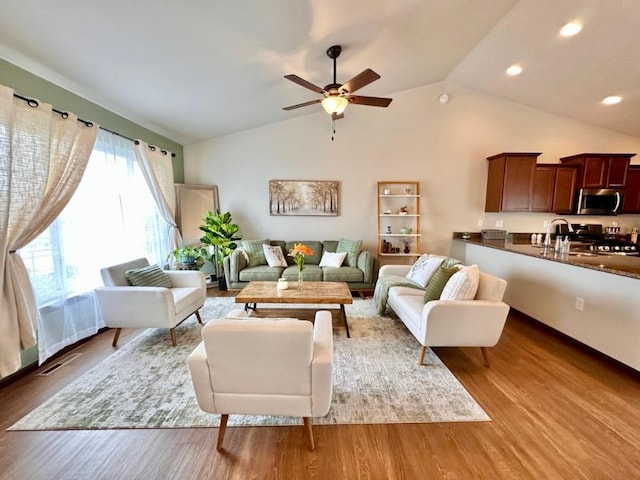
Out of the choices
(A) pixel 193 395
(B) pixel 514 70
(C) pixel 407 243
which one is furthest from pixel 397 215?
(A) pixel 193 395

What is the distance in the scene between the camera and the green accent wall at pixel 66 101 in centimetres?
212

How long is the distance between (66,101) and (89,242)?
4.61ft

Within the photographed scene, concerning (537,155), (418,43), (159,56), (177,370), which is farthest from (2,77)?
(537,155)

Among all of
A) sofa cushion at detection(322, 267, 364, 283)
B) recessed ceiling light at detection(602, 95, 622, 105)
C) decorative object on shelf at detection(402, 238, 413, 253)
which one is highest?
recessed ceiling light at detection(602, 95, 622, 105)

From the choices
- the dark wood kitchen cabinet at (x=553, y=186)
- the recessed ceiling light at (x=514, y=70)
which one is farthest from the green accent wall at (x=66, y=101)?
the dark wood kitchen cabinet at (x=553, y=186)

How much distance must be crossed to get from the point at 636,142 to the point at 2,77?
8156 millimetres

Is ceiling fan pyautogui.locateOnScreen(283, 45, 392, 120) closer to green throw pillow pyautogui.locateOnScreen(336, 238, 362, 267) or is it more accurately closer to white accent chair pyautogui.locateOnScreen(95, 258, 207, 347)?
green throw pillow pyautogui.locateOnScreen(336, 238, 362, 267)

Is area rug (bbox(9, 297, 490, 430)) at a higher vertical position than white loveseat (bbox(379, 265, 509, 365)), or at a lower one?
lower

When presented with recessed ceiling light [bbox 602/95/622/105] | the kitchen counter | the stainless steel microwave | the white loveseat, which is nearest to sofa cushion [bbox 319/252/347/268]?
the white loveseat

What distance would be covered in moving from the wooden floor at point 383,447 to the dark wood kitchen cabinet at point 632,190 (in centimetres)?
386

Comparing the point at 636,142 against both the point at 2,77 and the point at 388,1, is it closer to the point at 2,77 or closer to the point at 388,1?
the point at 388,1

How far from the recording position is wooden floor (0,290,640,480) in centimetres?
142

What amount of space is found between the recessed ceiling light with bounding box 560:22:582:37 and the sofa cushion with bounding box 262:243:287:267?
4352mm

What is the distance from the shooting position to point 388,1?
2.32m
